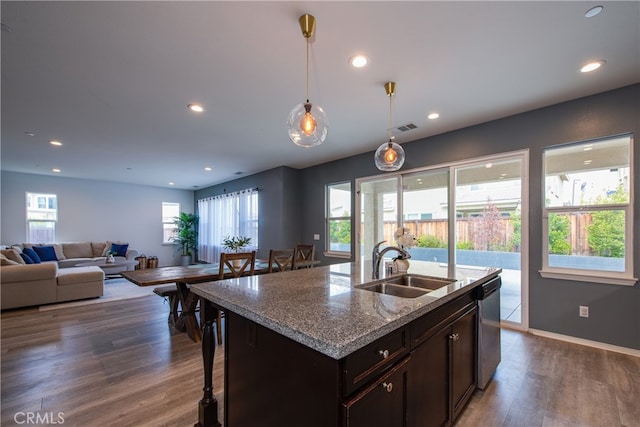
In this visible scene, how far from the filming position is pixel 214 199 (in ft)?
27.3

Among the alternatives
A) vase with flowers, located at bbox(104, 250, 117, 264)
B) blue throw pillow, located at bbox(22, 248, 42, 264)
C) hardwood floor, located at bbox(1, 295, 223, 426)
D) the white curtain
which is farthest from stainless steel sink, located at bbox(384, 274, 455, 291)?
vase with flowers, located at bbox(104, 250, 117, 264)

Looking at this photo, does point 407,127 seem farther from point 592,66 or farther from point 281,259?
point 281,259

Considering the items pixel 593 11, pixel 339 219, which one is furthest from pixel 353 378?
pixel 339 219

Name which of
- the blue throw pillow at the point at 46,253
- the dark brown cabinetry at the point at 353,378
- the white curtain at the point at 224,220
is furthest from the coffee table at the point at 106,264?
the dark brown cabinetry at the point at 353,378

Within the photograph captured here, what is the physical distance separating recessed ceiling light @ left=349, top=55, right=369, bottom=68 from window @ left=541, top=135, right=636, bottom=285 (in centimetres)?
257

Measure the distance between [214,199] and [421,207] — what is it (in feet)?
20.5

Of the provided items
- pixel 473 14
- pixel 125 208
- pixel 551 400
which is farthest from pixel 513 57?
pixel 125 208

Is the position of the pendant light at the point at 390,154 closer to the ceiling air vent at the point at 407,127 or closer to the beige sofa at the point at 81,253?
the ceiling air vent at the point at 407,127

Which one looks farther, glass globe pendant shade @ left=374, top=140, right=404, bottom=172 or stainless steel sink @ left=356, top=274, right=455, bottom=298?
glass globe pendant shade @ left=374, top=140, right=404, bottom=172

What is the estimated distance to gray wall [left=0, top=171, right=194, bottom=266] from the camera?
6.63 metres

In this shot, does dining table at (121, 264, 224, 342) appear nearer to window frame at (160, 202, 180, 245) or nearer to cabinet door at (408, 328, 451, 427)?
cabinet door at (408, 328, 451, 427)

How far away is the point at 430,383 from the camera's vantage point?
1.45 meters

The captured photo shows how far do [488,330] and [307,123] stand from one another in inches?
82.4

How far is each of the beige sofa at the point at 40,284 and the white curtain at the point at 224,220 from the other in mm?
3088
